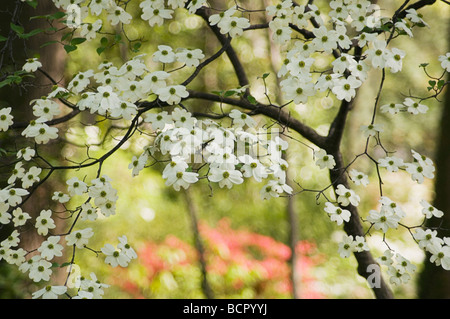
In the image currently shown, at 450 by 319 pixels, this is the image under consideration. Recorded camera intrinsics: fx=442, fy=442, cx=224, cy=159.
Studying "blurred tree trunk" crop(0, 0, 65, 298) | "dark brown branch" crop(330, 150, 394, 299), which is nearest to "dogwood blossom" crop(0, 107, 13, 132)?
"blurred tree trunk" crop(0, 0, 65, 298)

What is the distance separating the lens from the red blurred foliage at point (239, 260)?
409 centimetres

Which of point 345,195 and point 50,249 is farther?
point 345,195

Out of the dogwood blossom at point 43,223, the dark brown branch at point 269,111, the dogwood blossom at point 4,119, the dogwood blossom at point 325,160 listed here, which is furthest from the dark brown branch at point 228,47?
the dogwood blossom at point 43,223

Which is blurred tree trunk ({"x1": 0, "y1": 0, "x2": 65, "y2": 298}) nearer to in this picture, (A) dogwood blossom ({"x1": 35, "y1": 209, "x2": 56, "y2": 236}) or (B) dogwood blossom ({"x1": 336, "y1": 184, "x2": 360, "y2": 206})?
(A) dogwood blossom ({"x1": 35, "y1": 209, "x2": 56, "y2": 236})

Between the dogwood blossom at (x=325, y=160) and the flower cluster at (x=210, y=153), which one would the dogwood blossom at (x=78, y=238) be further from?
the dogwood blossom at (x=325, y=160)

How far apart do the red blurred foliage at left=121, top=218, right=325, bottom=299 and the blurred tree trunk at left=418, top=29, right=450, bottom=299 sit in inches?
57.4

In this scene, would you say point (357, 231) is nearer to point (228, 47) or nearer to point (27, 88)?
point (228, 47)

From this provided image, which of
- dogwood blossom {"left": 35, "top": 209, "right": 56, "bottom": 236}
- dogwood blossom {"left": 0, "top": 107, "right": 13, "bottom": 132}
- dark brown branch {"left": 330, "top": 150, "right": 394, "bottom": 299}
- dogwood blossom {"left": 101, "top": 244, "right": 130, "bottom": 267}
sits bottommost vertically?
dark brown branch {"left": 330, "top": 150, "right": 394, "bottom": 299}

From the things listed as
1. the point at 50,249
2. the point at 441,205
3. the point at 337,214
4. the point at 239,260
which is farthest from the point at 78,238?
the point at 239,260

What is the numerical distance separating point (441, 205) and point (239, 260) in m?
2.03

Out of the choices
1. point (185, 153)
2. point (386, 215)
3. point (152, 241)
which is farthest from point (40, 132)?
point (152, 241)

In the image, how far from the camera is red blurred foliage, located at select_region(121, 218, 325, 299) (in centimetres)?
409

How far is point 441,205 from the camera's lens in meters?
2.61

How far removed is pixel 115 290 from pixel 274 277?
1.50m
